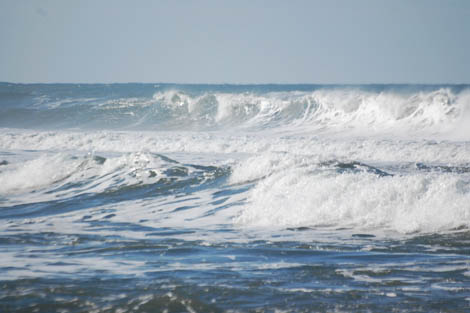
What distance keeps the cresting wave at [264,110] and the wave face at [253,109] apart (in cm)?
4

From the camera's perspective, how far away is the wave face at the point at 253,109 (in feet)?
83.4

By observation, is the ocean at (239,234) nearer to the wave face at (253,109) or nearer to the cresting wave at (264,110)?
the cresting wave at (264,110)

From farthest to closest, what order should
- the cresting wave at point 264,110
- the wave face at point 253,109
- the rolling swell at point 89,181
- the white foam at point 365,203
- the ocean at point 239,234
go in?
the wave face at point 253,109
the cresting wave at point 264,110
the rolling swell at point 89,181
the white foam at point 365,203
the ocean at point 239,234

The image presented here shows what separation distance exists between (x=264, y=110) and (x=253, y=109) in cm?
75

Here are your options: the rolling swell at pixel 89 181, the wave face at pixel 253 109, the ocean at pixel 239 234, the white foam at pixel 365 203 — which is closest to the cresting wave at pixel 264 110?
the wave face at pixel 253 109

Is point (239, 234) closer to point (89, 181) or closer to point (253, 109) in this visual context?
point (89, 181)

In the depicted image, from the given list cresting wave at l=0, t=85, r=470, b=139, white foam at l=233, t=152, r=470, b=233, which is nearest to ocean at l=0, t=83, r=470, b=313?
white foam at l=233, t=152, r=470, b=233

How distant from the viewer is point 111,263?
5.14 metres

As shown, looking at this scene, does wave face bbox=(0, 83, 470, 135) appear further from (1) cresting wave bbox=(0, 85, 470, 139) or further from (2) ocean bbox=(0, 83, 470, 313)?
(2) ocean bbox=(0, 83, 470, 313)

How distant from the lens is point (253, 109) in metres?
32.8

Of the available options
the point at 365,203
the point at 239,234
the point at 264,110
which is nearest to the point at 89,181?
the point at 239,234

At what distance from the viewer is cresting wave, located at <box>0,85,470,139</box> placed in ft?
82.6

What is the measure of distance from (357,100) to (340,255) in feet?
83.9

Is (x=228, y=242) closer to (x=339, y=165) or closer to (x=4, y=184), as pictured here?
(x=339, y=165)
